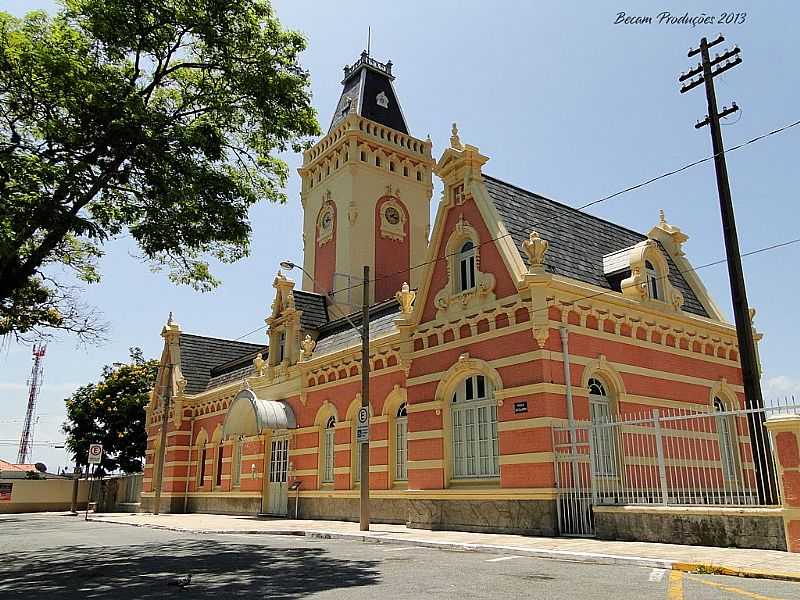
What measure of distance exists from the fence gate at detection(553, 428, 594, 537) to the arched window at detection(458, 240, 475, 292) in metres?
4.87

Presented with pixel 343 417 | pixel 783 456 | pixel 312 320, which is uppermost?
pixel 312 320

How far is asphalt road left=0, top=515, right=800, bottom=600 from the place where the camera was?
7984mm

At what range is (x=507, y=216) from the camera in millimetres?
18125

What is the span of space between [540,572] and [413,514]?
28.6ft

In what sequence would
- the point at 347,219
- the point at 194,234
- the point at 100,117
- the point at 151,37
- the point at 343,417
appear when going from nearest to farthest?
the point at 100,117, the point at 151,37, the point at 194,234, the point at 343,417, the point at 347,219

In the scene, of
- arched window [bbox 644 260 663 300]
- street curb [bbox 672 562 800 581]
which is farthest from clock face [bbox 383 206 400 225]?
street curb [bbox 672 562 800 581]

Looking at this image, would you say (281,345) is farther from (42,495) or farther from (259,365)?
(42,495)

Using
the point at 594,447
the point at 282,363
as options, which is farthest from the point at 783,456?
the point at 282,363

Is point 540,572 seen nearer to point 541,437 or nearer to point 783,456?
point 783,456

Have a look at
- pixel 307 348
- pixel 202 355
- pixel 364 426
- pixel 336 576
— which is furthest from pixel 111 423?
pixel 336 576

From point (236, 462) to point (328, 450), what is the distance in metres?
7.38

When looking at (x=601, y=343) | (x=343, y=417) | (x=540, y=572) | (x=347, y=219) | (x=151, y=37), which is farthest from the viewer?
(x=347, y=219)

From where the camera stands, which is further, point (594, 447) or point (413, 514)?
point (413, 514)

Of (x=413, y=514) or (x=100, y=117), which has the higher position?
(x=100, y=117)
